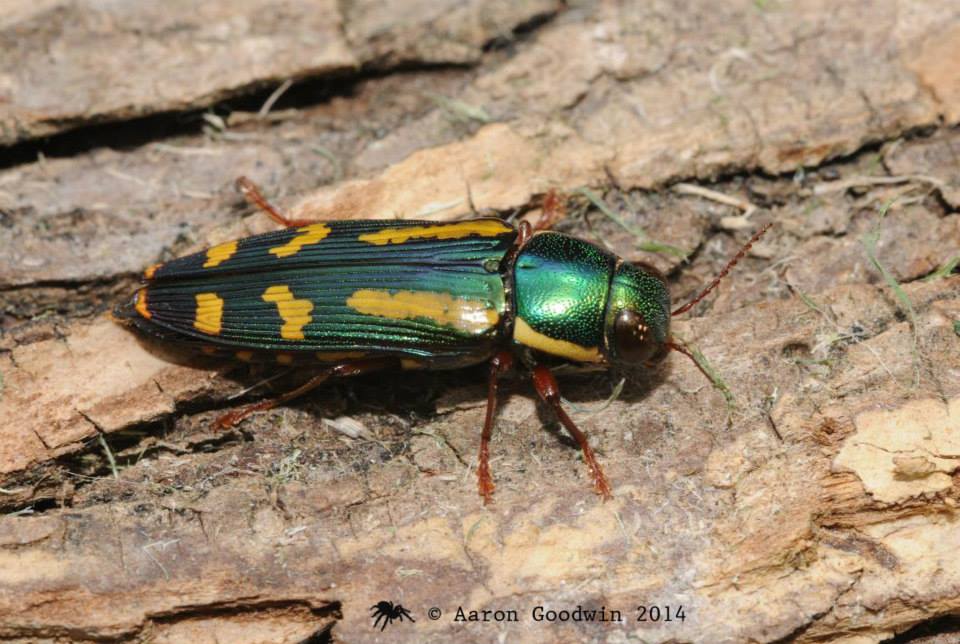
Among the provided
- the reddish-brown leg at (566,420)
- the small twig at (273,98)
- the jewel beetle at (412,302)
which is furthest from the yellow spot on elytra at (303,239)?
the reddish-brown leg at (566,420)

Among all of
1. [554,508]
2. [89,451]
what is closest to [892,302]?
[554,508]

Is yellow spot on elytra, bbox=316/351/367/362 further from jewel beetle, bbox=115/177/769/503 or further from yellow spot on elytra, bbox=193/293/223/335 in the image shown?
yellow spot on elytra, bbox=193/293/223/335

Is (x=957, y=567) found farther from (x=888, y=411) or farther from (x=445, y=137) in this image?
(x=445, y=137)

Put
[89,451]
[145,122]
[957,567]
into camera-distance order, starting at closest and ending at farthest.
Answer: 1. [957,567]
2. [89,451]
3. [145,122]

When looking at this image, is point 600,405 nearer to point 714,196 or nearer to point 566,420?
point 566,420

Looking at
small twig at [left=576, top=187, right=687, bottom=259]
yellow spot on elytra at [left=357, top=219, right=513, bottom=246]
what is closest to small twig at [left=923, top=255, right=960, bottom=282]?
small twig at [left=576, top=187, right=687, bottom=259]

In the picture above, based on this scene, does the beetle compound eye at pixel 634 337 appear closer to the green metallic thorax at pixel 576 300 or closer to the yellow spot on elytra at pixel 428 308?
the green metallic thorax at pixel 576 300
